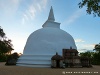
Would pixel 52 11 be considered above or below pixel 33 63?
above

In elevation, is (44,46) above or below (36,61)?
above

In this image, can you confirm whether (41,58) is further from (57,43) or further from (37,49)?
(57,43)

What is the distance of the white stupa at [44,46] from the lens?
86.6 ft

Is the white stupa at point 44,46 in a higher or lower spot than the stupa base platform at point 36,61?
higher

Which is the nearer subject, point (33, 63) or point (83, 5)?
point (83, 5)

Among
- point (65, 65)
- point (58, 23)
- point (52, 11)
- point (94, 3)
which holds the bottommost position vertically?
point (65, 65)

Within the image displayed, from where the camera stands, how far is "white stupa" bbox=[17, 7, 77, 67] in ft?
86.6

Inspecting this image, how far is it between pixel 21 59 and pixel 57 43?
24.6 ft

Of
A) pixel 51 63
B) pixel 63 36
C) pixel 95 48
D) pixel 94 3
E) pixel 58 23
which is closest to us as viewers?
pixel 94 3

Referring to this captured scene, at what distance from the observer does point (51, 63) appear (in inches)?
969

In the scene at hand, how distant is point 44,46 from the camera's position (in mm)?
28109

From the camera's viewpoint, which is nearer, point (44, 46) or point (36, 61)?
point (36, 61)

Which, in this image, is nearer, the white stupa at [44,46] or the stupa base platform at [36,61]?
the stupa base platform at [36,61]

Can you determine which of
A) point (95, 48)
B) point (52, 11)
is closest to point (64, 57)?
point (52, 11)
